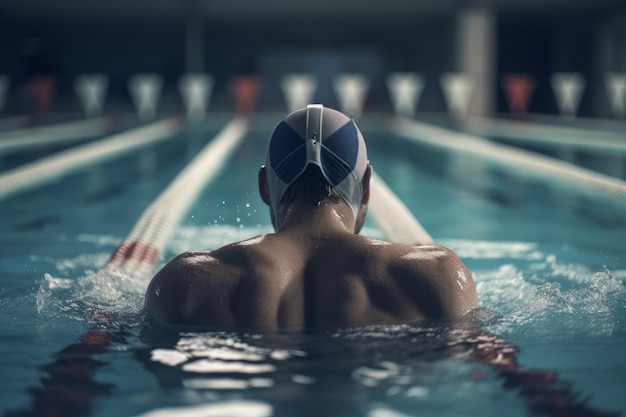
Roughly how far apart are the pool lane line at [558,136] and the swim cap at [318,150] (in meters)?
8.30

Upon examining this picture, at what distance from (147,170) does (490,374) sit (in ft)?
22.0

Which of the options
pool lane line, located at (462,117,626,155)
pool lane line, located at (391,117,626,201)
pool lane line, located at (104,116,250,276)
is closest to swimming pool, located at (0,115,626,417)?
pool lane line, located at (104,116,250,276)

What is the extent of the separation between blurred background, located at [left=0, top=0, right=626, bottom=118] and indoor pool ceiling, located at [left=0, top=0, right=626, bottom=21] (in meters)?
0.12

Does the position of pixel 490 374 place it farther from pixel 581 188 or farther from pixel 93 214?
pixel 581 188

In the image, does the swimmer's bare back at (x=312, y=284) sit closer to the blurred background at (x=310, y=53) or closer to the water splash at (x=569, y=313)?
the water splash at (x=569, y=313)

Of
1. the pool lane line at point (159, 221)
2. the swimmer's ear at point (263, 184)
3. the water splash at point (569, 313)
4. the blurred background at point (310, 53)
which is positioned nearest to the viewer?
the swimmer's ear at point (263, 184)

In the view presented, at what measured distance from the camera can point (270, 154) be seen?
210cm

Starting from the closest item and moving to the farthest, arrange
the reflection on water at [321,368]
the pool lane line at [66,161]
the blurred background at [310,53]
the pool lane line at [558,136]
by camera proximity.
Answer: the reflection on water at [321,368] < the pool lane line at [66,161] < the pool lane line at [558,136] < the blurred background at [310,53]

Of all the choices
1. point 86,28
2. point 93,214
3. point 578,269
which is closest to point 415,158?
point 93,214

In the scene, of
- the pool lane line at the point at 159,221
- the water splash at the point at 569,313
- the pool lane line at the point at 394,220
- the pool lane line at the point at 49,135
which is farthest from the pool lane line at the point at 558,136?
the water splash at the point at 569,313

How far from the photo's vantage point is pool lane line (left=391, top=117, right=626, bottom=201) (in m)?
6.26

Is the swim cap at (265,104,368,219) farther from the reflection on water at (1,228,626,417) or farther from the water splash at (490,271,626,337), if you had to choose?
the water splash at (490,271,626,337)

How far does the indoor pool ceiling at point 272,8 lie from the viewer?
18.1 metres

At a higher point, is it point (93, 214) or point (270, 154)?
point (270, 154)
